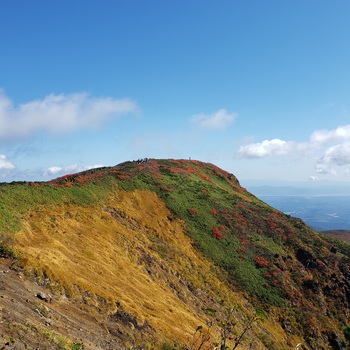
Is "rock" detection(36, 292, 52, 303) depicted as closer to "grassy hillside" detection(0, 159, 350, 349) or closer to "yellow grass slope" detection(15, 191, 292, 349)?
"grassy hillside" detection(0, 159, 350, 349)

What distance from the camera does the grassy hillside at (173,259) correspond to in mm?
24922

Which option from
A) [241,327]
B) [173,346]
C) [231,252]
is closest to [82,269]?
[173,346]

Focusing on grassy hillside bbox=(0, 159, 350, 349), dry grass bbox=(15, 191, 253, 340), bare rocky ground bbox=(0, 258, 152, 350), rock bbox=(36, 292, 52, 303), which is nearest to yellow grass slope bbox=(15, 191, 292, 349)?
dry grass bbox=(15, 191, 253, 340)

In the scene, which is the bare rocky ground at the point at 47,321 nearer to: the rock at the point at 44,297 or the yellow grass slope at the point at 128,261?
the rock at the point at 44,297

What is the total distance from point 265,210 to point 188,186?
1831 centimetres

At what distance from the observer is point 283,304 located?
143 ft

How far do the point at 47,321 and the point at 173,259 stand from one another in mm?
25402

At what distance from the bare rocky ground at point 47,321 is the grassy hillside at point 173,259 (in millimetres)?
257

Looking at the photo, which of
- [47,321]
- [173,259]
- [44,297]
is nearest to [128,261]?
[173,259]

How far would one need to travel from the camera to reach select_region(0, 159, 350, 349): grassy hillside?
24922 millimetres

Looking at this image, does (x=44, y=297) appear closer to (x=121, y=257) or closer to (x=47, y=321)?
(x=47, y=321)

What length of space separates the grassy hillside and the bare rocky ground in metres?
0.26

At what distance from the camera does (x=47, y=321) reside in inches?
704

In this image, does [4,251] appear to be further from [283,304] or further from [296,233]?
[296,233]
